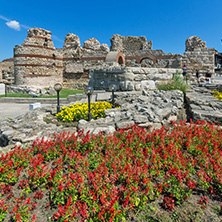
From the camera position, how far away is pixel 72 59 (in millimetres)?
22344

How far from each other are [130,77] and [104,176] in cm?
611

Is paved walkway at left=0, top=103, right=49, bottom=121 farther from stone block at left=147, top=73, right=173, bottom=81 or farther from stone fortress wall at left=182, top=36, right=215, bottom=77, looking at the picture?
stone fortress wall at left=182, top=36, right=215, bottom=77

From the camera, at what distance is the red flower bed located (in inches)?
73.7

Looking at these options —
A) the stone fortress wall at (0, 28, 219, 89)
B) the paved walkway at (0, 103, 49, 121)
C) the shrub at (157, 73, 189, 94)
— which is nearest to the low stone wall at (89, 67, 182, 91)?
the shrub at (157, 73, 189, 94)

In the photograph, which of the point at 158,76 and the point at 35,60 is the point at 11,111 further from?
the point at 35,60

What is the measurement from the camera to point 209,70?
13.5 m

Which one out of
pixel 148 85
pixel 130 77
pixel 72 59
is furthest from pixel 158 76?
pixel 72 59

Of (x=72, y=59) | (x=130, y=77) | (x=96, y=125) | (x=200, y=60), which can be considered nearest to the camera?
(x=96, y=125)

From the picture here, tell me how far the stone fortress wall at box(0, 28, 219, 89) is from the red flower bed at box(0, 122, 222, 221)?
43.1 feet

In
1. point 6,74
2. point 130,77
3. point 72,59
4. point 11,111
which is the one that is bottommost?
point 11,111

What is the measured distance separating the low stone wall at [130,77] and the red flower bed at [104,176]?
16.1ft

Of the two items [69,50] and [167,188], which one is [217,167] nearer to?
[167,188]

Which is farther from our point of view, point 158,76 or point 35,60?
point 35,60

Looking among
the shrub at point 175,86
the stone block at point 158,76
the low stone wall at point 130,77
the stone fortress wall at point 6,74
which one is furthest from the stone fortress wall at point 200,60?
the stone fortress wall at point 6,74
